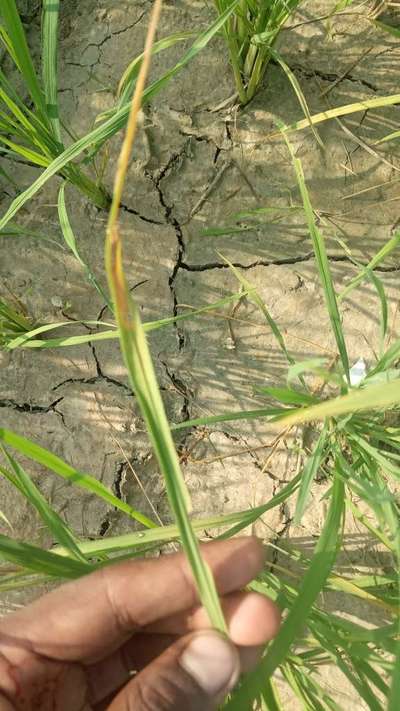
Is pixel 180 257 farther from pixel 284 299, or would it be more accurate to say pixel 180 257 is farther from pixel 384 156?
pixel 384 156

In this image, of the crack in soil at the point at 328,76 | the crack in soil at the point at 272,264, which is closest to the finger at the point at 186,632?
the crack in soil at the point at 272,264

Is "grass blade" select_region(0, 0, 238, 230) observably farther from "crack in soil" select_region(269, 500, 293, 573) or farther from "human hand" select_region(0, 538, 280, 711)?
"crack in soil" select_region(269, 500, 293, 573)

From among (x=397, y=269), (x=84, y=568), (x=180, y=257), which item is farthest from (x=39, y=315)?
(x=397, y=269)

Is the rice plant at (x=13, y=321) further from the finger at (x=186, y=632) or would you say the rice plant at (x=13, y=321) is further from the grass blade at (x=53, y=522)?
the finger at (x=186, y=632)

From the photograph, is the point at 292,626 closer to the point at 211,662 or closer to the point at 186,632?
the point at 211,662

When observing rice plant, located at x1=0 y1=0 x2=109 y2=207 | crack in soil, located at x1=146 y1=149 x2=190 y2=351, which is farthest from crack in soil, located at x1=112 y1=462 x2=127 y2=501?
rice plant, located at x1=0 y1=0 x2=109 y2=207

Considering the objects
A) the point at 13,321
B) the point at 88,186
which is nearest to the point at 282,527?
the point at 13,321

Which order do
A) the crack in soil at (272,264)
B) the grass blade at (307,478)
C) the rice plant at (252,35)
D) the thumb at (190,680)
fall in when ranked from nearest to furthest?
the thumb at (190,680), the grass blade at (307,478), the rice plant at (252,35), the crack in soil at (272,264)
